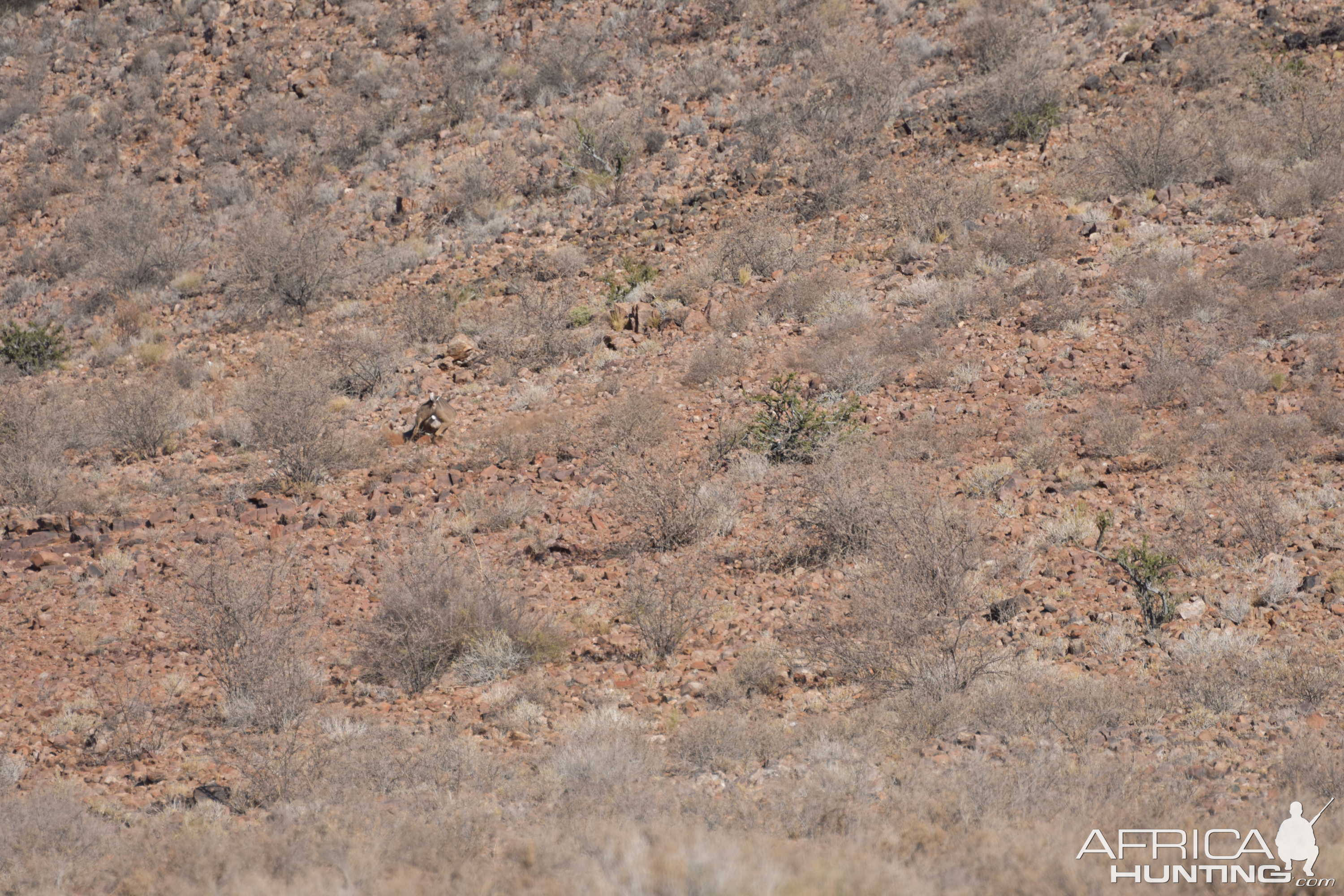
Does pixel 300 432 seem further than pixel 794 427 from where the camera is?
Yes

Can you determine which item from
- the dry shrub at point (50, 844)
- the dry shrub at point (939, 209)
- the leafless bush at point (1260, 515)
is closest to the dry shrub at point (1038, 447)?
the leafless bush at point (1260, 515)

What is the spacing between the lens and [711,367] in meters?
11.5

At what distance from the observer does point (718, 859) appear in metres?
3.25

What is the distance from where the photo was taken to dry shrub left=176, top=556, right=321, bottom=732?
5992mm

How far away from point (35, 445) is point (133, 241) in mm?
9060

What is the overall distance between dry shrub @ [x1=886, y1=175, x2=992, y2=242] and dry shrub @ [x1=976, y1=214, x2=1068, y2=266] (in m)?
0.73

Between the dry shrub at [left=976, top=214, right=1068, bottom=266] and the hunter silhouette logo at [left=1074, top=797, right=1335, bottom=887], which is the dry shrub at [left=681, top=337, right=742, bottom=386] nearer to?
the dry shrub at [left=976, top=214, right=1068, bottom=266]

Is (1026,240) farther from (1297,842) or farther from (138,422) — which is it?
(138,422)

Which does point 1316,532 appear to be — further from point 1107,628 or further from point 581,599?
point 581,599

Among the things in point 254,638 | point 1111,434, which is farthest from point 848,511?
point 254,638

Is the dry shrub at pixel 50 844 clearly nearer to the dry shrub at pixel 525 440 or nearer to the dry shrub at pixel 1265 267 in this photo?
the dry shrub at pixel 525 440

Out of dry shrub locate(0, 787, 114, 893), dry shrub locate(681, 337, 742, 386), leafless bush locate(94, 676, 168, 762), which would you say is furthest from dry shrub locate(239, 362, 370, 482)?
dry shrub locate(0, 787, 114, 893)

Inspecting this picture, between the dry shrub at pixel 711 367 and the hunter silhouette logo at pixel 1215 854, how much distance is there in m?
8.18

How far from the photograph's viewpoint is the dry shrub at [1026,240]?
12664 mm
